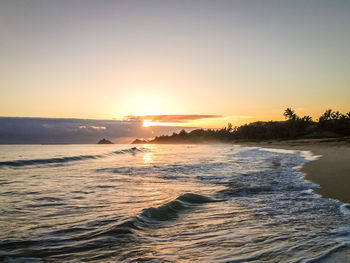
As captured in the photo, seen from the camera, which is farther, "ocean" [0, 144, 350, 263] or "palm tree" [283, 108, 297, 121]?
"palm tree" [283, 108, 297, 121]

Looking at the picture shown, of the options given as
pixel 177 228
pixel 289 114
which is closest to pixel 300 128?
pixel 289 114

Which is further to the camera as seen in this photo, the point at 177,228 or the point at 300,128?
the point at 300,128

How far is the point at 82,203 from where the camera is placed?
7.52 meters

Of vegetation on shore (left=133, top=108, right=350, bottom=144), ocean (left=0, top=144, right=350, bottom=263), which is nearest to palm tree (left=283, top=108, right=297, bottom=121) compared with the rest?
vegetation on shore (left=133, top=108, right=350, bottom=144)

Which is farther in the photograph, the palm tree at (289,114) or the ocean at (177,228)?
the palm tree at (289,114)

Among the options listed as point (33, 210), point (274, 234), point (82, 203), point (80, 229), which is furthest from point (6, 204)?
point (274, 234)

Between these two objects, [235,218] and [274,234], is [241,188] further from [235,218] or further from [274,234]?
[274,234]

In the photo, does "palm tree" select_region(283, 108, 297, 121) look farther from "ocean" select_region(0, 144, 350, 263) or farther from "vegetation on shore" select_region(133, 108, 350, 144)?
"ocean" select_region(0, 144, 350, 263)

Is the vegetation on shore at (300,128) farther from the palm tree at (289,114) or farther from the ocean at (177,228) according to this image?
the ocean at (177,228)

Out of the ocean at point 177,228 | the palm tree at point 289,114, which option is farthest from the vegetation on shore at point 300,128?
the ocean at point 177,228

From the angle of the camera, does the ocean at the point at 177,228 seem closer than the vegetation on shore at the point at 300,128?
Yes

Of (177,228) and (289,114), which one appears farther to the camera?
(289,114)

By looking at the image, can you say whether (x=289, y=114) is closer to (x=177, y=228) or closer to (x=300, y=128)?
(x=300, y=128)

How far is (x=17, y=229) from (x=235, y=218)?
4272mm
